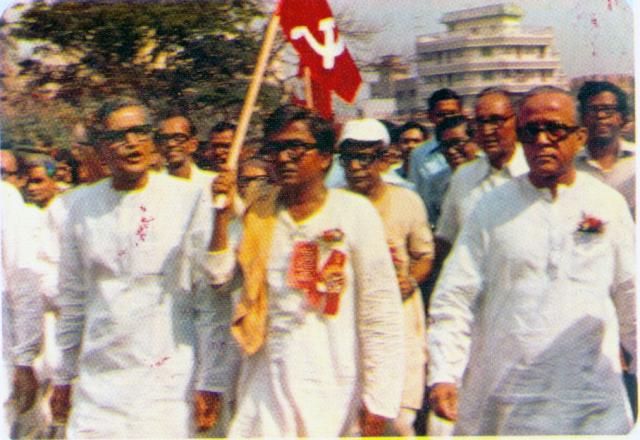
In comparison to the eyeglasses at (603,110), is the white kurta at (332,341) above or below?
below

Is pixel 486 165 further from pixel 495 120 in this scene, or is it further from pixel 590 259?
pixel 590 259

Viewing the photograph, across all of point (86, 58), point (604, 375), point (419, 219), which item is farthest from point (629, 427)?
point (86, 58)

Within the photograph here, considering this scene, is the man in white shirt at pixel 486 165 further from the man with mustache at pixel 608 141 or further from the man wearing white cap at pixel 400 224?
the man with mustache at pixel 608 141

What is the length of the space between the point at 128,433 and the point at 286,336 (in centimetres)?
63

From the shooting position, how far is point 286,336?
3.88m

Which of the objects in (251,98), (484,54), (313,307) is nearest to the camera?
(313,307)

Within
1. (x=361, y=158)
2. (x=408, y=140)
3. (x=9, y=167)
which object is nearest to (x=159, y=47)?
(x=9, y=167)

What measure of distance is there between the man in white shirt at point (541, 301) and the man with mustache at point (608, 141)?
62mm

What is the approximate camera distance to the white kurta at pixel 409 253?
397cm

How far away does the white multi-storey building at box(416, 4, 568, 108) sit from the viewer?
4.01 metres

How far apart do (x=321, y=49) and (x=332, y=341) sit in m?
1.00

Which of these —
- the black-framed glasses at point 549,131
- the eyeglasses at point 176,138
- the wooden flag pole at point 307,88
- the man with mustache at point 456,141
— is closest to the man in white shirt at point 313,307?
the wooden flag pole at point 307,88

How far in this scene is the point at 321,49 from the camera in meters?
4.02

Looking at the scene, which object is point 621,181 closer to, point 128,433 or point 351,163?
point 351,163
